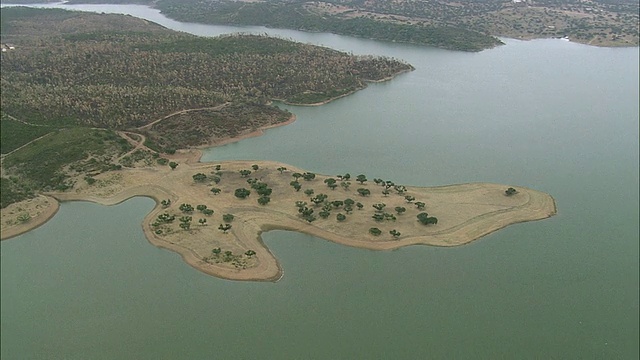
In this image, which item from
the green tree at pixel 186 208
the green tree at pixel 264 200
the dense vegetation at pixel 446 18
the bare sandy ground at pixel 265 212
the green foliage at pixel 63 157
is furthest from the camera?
the dense vegetation at pixel 446 18

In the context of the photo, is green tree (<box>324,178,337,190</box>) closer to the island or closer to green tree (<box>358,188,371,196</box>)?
the island

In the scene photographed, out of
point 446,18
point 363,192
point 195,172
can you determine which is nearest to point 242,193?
point 195,172

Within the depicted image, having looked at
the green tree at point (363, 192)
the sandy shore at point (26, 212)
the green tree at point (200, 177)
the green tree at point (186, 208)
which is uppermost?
the green tree at point (363, 192)

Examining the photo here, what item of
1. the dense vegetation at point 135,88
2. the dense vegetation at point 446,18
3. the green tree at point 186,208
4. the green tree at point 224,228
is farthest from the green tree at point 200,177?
the dense vegetation at point 446,18

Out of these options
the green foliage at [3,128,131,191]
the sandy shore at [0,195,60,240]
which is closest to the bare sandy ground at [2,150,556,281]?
the sandy shore at [0,195,60,240]

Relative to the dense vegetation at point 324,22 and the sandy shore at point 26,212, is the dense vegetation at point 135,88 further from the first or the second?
the dense vegetation at point 324,22

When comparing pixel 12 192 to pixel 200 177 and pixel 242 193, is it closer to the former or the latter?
pixel 200 177
